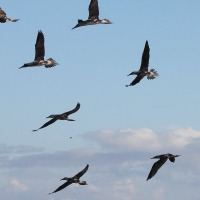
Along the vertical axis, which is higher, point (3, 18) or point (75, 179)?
point (3, 18)

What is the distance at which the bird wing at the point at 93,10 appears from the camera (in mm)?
61656

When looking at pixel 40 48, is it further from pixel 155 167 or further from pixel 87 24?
pixel 155 167

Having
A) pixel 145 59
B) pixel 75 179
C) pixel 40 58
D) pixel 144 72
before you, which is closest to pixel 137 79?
pixel 144 72

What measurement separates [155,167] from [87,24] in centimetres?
1362

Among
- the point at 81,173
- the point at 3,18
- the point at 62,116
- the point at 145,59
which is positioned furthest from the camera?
the point at 3,18

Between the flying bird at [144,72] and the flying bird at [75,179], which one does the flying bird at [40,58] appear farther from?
the flying bird at [75,179]

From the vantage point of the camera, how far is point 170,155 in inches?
2147

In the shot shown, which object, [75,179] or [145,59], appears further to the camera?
[145,59]

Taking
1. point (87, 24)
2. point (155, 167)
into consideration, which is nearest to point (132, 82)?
point (87, 24)

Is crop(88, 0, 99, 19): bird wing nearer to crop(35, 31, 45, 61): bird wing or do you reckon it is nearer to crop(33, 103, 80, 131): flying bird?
crop(35, 31, 45, 61): bird wing

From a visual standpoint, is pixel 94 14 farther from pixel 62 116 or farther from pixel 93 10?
pixel 62 116

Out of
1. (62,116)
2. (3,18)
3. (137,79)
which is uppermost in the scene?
(3,18)

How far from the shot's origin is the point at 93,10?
61750mm

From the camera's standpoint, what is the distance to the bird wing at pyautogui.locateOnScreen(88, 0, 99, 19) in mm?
61656
